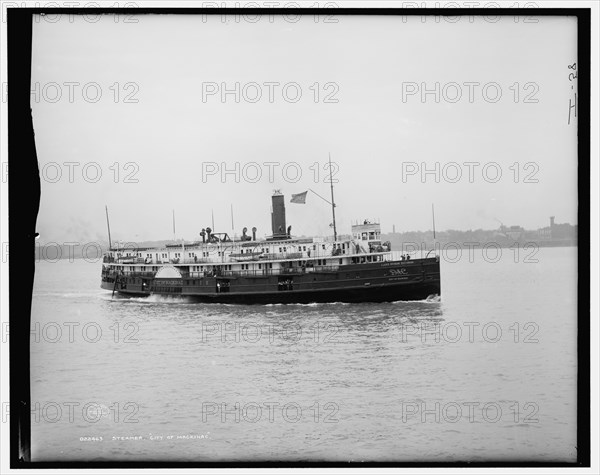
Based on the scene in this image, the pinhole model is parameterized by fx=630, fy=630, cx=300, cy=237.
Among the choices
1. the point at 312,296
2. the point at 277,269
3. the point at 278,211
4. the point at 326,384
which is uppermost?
the point at 278,211

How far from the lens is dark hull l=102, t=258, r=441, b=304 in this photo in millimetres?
4035

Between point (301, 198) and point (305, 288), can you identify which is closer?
point (301, 198)

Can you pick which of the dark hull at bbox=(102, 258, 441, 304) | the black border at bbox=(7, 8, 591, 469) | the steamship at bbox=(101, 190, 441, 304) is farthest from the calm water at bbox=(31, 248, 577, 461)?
the dark hull at bbox=(102, 258, 441, 304)

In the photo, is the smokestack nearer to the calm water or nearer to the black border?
the calm water

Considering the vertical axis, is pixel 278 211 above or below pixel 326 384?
above

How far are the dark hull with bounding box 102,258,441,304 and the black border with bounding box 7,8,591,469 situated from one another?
709 mm

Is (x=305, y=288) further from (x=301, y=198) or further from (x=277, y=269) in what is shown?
(x=301, y=198)

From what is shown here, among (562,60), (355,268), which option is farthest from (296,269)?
(562,60)

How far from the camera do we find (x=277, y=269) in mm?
4180

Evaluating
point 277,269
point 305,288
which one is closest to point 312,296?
point 305,288

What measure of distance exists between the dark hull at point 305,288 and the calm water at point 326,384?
0.46 meters

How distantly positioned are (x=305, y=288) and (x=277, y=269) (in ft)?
0.74

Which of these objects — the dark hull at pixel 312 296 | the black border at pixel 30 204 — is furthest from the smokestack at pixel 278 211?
the black border at pixel 30 204

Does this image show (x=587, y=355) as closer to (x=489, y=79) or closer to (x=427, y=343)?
(x=427, y=343)
